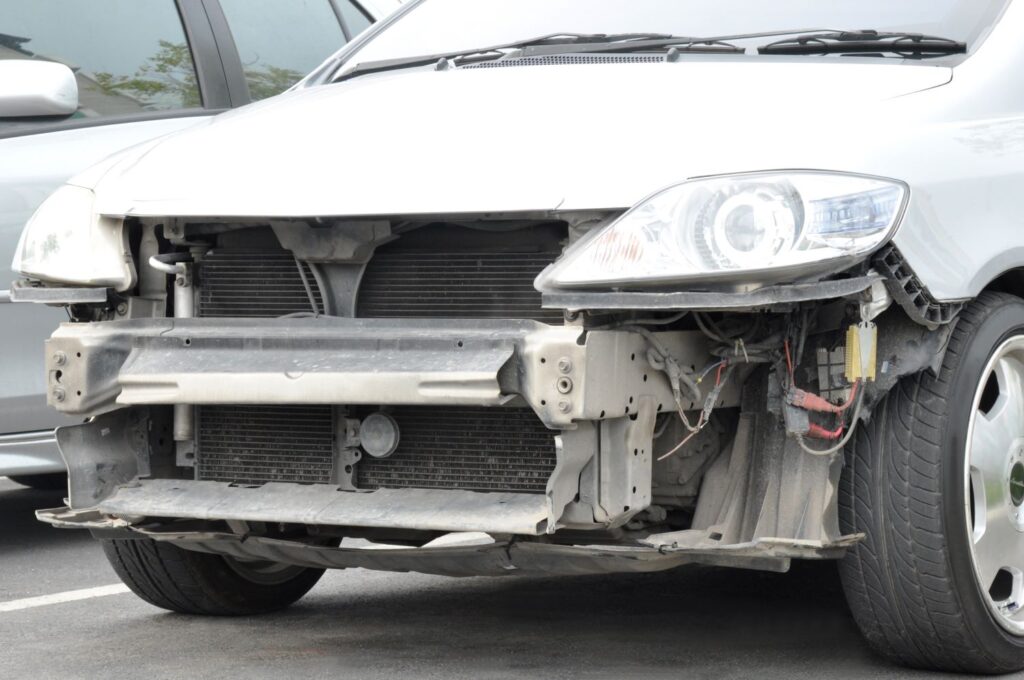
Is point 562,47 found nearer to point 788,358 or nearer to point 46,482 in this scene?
point 788,358

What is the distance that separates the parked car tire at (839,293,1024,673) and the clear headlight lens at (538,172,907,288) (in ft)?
1.61

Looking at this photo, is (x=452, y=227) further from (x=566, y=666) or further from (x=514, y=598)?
(x=514, y=598)

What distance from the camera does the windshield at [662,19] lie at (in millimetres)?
4715

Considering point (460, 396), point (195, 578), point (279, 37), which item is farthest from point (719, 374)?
point (279, 37)

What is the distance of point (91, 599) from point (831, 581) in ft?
7.44

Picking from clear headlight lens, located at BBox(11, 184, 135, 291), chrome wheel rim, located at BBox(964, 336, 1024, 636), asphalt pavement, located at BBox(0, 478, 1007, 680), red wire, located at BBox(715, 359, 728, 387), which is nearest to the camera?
red wire, located at BBox(715, 359, 728, 387)

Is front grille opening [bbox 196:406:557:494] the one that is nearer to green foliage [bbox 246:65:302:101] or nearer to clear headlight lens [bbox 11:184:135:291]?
clear headlight lens [bbox 11:184:135:291]

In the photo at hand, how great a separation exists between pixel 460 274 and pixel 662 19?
48.3 inches

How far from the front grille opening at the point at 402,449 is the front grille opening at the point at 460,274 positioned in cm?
23

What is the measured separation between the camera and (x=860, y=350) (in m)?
3.85

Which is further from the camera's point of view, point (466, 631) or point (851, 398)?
point (466, 631)

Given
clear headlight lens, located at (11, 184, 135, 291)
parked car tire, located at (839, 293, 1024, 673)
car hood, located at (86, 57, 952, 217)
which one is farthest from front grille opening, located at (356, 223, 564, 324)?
parked car tire, located at (839, 293, 1024, 673)

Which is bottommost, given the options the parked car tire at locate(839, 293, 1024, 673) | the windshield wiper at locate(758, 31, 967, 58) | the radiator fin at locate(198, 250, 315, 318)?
Answer: the parked car tire at locate(839, 293, 1024, 673)

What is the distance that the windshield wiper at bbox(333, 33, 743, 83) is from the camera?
4711 millimetres
